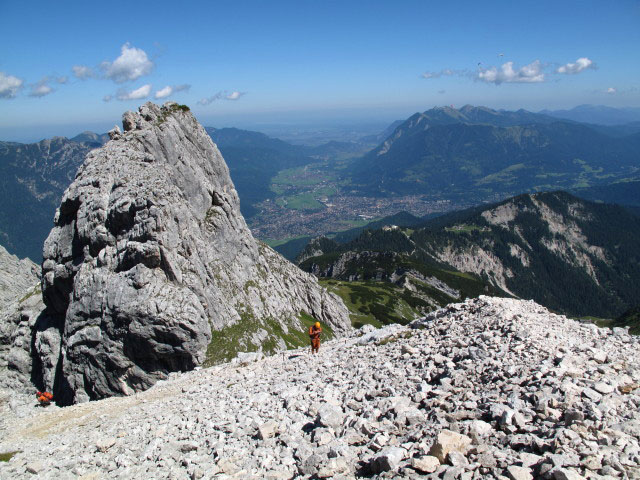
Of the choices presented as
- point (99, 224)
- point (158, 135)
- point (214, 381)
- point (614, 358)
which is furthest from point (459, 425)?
point (158, 135)

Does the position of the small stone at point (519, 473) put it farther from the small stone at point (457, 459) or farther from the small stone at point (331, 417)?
the small stone at point (331, 417)

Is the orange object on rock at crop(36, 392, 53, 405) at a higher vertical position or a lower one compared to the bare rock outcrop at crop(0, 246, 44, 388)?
lower

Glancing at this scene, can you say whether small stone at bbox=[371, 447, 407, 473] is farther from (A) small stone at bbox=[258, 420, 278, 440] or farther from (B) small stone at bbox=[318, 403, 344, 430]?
(A) small stone at bbox=[258, 420, 278, 440]

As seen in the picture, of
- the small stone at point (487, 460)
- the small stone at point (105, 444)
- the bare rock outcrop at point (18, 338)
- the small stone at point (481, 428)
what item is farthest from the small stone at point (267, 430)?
the bare rock outcrop at point (18, 338)

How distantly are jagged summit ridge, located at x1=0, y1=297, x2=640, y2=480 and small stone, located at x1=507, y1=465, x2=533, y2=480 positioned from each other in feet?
0.09

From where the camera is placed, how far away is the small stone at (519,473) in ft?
30.2

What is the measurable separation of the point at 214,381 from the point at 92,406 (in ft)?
44.3

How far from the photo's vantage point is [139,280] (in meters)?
47.3

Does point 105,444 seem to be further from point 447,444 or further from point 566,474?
point 566,474

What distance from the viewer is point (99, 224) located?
167 ft

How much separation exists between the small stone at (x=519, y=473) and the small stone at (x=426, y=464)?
1.82 m

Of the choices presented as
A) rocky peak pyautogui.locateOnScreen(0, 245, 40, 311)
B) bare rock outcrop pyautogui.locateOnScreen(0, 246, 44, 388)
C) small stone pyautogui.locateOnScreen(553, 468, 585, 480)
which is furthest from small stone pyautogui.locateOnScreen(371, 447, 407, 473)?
rocky peak pyautogui.locateOnScreen(0, 245, 40, 311)

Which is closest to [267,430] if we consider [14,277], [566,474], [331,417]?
[331,417]

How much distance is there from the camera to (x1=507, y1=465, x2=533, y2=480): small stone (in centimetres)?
920
